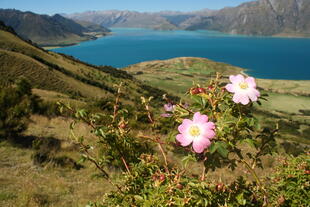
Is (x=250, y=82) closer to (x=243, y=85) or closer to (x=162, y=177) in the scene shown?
(x=243, y=85)

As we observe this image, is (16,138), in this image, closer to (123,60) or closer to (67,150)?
(67,150)

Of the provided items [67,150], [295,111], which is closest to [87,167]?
[67,150]

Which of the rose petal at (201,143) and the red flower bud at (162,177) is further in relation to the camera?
the red flower bud at (162,177)

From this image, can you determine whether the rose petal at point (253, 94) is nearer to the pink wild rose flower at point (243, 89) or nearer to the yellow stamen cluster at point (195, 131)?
the pink wild rose flower at point (243, 89)

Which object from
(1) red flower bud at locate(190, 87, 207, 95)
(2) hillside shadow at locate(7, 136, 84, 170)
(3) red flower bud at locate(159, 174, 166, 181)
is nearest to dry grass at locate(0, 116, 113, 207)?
(2) hillside shadow at locate(7, 136, 84, 170)

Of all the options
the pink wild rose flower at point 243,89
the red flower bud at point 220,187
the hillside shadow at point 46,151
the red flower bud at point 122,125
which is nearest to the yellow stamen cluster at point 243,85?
the pink wild rose flower at point 243,89
